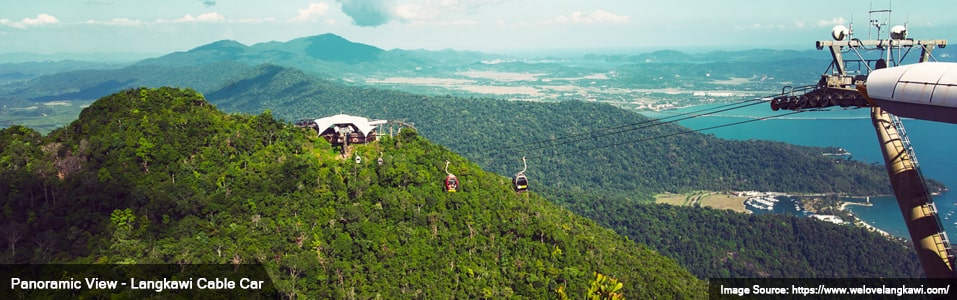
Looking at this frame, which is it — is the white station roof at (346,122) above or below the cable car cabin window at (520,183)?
above

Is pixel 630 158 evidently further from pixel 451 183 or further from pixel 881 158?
pixel 451 183

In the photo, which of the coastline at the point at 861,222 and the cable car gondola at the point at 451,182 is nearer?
the cable car gondola at the point at 451,182

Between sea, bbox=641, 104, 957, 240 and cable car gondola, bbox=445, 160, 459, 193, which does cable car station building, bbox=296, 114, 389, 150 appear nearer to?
cable car gondola, bbox=445, 160, 459, 193

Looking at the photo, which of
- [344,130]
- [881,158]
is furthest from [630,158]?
[344,130]

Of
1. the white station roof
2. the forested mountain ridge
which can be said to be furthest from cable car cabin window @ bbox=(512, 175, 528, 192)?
the white station roof

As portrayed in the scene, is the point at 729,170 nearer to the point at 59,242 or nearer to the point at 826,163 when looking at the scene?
the point at 826,163

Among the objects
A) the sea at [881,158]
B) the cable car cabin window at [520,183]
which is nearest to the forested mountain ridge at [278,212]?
the cable car cabin window at [520,183]

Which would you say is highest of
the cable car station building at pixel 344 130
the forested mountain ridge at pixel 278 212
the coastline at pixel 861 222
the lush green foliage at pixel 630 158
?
the cable car station building at pixel 344 130

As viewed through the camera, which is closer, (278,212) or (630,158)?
(278,212)

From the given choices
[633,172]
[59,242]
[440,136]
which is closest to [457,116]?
[440,136]

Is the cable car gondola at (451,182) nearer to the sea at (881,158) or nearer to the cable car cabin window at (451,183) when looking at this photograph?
the cable car cabin window at (451,183)
